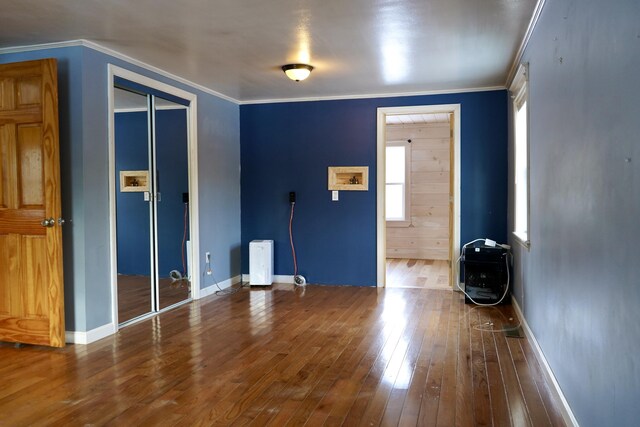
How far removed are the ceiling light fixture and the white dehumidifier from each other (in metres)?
2.30

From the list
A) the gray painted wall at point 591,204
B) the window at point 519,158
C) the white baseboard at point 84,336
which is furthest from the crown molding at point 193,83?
the white baseboard at point 84,336

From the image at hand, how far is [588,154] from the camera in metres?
2.15

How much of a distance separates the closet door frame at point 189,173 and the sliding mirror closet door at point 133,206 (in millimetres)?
129

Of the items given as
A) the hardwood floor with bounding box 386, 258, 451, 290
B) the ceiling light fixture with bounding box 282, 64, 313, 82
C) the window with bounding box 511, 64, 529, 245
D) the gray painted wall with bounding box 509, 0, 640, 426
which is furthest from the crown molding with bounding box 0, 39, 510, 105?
the hardwood floor with bounding box 386, 258, 451, 290

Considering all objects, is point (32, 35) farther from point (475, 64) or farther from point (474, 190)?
point (474, 190)

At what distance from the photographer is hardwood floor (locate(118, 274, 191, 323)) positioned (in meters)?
4.55

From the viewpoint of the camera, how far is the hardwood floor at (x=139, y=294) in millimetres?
4547

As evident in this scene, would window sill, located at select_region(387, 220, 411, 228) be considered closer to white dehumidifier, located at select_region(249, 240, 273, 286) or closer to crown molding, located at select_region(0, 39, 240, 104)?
white dehumidifier, located at select_region(249, 240, 273, 286)

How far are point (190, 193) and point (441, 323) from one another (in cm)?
293

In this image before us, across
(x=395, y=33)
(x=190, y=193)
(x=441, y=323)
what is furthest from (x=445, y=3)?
(x=190, y=193)

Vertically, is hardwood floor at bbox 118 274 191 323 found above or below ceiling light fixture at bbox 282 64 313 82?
below

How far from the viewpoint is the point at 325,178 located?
6.52 meters

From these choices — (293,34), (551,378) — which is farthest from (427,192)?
(551,378)

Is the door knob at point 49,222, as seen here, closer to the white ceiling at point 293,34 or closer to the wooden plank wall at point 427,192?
the white ceiling at point 293,34
